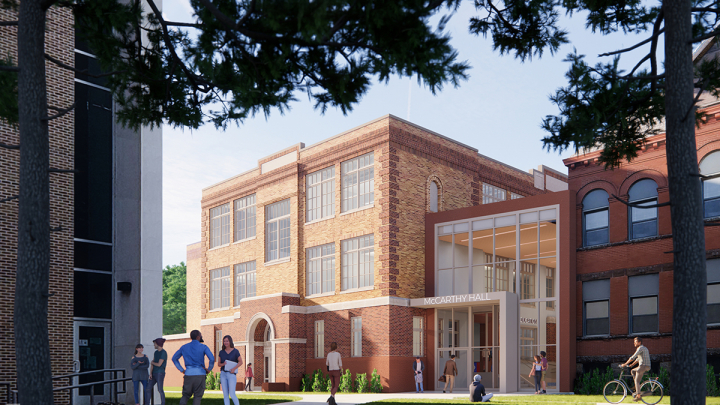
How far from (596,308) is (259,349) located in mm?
17038

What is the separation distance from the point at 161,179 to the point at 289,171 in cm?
1678

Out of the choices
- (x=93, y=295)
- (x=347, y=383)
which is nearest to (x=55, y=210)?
(x=93, y=295)

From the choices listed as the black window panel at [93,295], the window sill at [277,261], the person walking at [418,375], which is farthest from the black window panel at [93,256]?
the window sill at [277,261]

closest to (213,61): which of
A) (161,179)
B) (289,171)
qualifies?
(161,179)

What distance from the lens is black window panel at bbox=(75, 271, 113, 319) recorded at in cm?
1875

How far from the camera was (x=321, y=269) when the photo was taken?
3516cm

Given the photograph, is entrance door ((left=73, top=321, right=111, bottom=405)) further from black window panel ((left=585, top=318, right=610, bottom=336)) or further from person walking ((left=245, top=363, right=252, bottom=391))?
black window panel ((left=585, top=318, right=610, bottom=336))

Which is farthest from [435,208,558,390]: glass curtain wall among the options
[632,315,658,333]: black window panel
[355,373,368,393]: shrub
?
A: [355,373,368,393]: shrub

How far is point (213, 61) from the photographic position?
32.0 feet

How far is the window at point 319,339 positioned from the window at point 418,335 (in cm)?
461

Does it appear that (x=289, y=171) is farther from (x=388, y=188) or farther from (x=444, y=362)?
(x=444, y=362)

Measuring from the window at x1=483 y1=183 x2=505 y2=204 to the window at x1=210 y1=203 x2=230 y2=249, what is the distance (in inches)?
Result: 603

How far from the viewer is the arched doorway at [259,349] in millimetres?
36344

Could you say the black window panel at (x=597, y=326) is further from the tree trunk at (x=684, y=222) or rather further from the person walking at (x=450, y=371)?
the tree trunk at (x=684, y=222)
